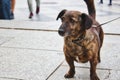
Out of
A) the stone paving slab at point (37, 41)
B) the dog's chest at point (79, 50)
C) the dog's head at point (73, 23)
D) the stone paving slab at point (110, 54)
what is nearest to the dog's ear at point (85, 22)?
the dog's head at point (73, 23)

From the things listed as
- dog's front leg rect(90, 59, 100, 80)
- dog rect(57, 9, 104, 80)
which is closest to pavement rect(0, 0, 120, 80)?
dog's front leg rect(90, 59, 100, 80)

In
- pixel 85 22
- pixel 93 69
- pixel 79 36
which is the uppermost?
pixel 85 22

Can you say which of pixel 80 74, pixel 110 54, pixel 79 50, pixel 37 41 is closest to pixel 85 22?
pixel 79 50

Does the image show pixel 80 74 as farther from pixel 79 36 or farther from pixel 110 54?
pixel 110 54

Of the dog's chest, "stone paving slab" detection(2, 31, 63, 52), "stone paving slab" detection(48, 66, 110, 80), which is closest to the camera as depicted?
the dog's chest

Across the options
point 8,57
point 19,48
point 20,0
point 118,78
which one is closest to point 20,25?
point 19,48

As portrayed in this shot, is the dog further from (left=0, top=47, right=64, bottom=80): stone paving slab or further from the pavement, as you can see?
(left=0, top=47, right=64, bottom=80): stone paving slab

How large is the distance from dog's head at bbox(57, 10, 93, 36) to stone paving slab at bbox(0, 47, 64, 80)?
1.14m

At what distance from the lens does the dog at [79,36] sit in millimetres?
4168

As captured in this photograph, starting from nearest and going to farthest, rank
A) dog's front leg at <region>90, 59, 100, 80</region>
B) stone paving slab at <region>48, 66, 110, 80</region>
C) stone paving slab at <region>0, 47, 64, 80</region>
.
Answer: dog's front leg at <region>90, 59, 100, 80</region> < stone paving slab at <region>48, 66, 110, 80</region> < stone paving slab at <region>0, 47, 64, 80</region>

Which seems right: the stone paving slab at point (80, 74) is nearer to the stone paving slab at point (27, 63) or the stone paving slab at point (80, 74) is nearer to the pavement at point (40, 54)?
the pavement at point (40, 54)

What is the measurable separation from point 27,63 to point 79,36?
164cm

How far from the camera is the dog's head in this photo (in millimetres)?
4119

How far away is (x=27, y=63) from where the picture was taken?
574 centimetres
